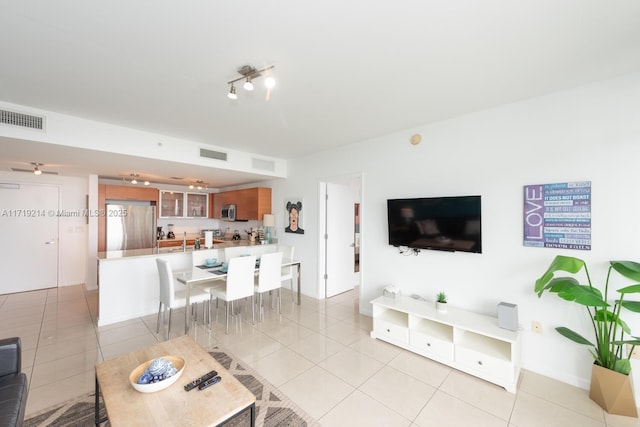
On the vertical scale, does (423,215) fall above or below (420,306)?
above

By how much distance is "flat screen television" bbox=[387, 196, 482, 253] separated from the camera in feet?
8.93

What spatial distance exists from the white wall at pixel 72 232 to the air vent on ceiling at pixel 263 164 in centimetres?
362

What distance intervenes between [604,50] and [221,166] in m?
4.42

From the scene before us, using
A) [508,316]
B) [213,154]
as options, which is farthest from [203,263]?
[508,316]

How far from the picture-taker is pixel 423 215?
308cm

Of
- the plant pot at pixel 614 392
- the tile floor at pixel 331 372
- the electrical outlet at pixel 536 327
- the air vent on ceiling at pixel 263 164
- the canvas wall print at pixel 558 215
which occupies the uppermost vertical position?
the air vent on ceiling at pixel 263 164

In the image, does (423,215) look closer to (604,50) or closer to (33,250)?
(604,50)

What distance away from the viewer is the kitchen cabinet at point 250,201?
5.43m

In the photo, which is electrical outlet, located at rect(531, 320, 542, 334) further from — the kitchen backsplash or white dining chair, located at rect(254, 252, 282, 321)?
the kitchen backsplash

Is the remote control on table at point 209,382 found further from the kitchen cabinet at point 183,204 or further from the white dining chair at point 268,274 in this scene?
the kitchen cabinet at point 183,204

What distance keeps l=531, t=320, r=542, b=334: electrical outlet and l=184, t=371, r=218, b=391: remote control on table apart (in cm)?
284

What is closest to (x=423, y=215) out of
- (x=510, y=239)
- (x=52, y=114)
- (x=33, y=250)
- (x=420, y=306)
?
(x=510, y=239)

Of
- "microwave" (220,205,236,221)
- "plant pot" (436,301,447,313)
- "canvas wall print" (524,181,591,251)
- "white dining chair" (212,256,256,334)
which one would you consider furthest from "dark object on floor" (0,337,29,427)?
"microwave" (220,205,236,221)

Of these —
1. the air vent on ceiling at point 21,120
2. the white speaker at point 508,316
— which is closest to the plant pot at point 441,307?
the white speaker at point 508,316
